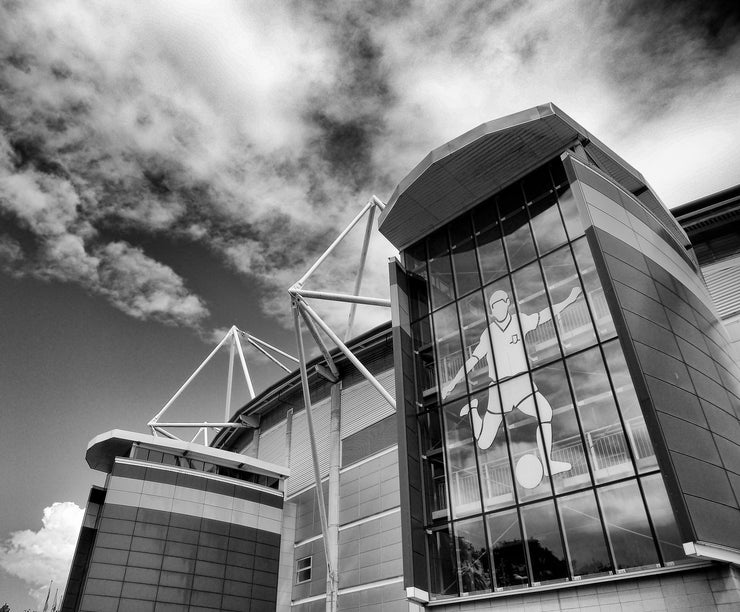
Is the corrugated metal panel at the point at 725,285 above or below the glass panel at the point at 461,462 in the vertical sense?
above

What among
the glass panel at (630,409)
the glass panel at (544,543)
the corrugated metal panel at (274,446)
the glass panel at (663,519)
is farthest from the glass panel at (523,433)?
the corrugated metal panel at (274,446)

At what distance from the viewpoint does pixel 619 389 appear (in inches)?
733

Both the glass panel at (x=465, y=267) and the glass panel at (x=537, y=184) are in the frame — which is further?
the glass panel at (x=465, y=267)

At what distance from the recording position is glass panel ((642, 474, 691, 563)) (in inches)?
622

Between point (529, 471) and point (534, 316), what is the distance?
600 cm

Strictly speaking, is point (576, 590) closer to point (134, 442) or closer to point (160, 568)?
point (160, 568)

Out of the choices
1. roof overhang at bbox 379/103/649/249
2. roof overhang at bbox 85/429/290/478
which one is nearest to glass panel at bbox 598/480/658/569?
roof overhang at bbox 379/103/649/249

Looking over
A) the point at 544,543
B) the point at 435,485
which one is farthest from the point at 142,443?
the point at 544,543

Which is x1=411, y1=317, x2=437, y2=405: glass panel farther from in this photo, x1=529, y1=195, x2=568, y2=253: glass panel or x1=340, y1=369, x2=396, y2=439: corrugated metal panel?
x1=340, y1=369, x2=396, y2=439: corrugated metal panel

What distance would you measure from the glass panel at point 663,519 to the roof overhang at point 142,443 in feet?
93.8

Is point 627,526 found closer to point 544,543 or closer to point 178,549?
point 544,543

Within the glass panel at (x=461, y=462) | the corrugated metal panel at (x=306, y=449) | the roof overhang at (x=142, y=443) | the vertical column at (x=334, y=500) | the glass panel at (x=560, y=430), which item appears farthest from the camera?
the corrugated metal panel at (x=306, y=449)

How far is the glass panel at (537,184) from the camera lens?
24125 millimetres

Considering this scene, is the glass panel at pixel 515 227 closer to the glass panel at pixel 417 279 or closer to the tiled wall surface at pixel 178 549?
the glass panel at pixel 417 279
